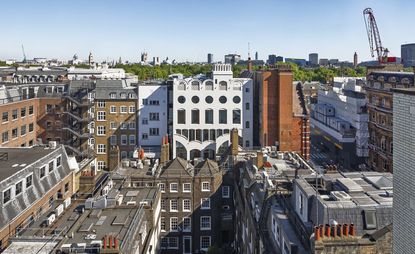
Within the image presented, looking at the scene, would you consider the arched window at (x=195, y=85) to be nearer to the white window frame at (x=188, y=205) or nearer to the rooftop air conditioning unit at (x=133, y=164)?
the rooftop air conditioning unit at (x=133, y=164)

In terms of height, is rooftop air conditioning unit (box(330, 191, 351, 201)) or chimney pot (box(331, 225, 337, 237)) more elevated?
rooftop air conditioning unit (box(330, 191, 351, 201))

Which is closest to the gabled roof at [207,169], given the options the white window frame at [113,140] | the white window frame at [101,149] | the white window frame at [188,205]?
the white window frame at [188,205]

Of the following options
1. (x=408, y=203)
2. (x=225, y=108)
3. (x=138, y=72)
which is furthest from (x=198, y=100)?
(x=138, y=72)

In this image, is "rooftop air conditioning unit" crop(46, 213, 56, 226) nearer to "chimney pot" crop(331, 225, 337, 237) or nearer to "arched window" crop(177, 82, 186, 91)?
"chimney pot" crop(331, 225, 337, 237)

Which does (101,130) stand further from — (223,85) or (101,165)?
(223,85)

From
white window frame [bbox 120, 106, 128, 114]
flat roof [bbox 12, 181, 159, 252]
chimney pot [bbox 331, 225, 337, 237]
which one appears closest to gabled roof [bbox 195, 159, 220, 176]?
flat roof [bbox 12, 181, 159, 252]

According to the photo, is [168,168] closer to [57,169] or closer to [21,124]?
[57,169]
